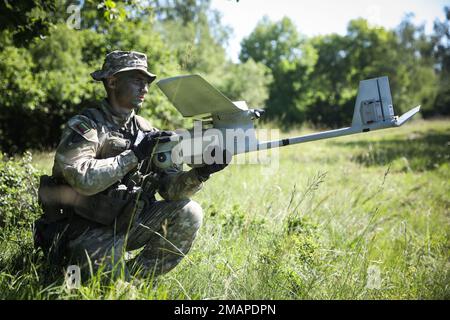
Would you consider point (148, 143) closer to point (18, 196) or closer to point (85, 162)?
point (85, 162)

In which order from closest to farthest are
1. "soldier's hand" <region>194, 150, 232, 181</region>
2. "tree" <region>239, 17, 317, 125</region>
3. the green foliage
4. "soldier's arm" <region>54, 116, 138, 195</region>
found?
"soldier's arm" <region>54, 116, 138, 195</region> → "soldier's hand" <region>194, 150, 232, 181</region> → the green foliage → "tree" <region>239, 17, 317, 125</region>

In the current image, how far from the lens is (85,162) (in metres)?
2.65

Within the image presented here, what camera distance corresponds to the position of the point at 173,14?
29547 mm

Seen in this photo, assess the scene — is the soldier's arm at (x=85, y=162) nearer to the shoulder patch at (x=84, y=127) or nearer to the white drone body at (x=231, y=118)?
the shoulder patch at (x=84, y=127)

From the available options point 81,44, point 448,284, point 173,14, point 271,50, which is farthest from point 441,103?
point 448,284

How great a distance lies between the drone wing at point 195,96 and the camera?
2785mm

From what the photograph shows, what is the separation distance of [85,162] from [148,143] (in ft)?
1.46

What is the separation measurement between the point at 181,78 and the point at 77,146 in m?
0.83

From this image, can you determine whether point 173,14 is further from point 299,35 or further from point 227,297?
point 227,297

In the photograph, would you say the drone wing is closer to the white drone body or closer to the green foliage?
the white drone body

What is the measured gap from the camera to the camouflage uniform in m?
2.67

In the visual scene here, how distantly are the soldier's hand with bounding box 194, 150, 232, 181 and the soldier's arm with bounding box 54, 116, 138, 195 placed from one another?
0.48 m

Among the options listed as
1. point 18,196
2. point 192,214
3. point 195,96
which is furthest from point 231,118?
point 18,196

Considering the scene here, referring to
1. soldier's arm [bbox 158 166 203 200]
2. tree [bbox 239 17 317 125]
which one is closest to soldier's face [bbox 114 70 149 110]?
soldier's arm [bbox 158 166 203 200]
